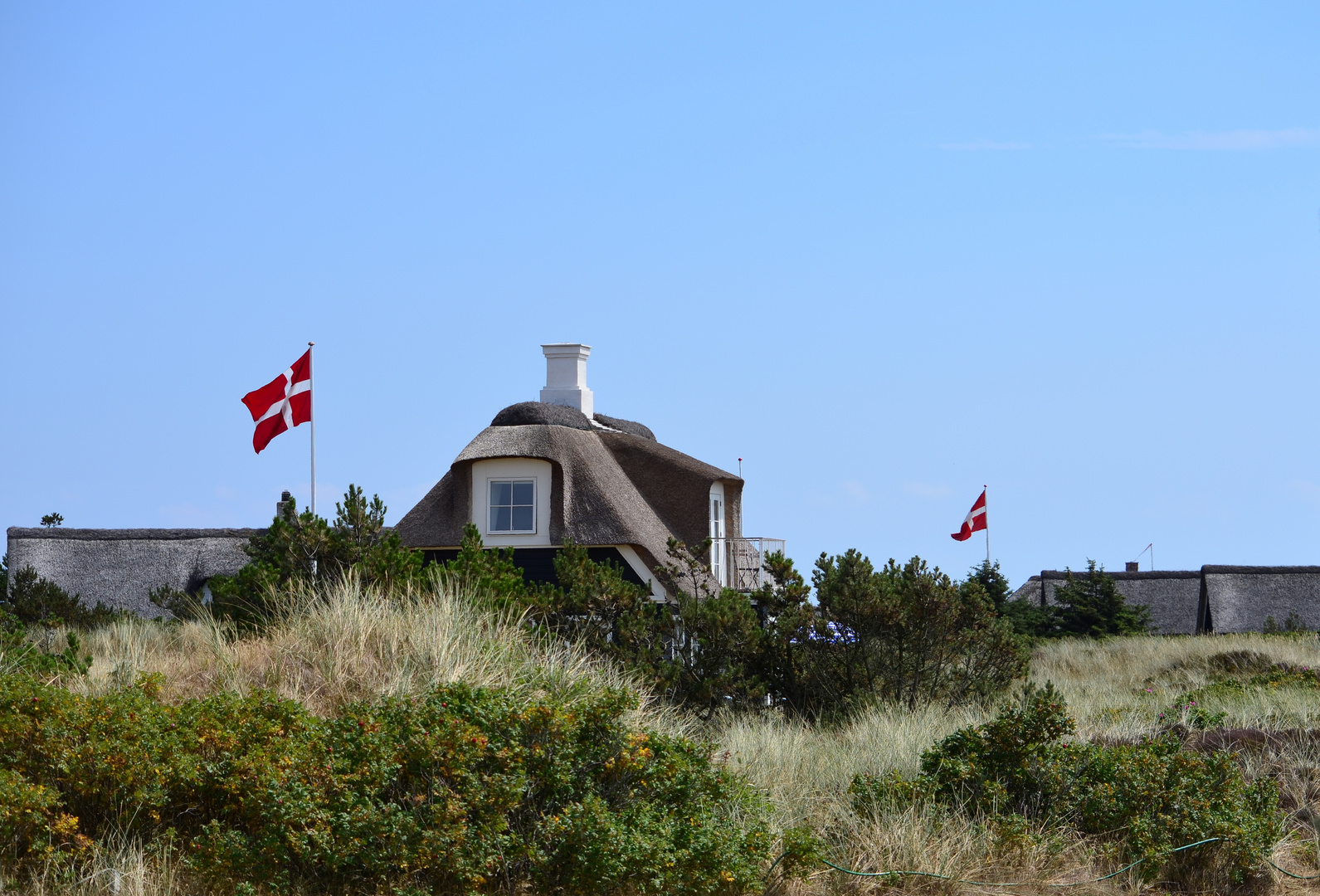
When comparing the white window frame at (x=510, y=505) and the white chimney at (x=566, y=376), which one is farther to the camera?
the white chimney at (x=566, y=376)

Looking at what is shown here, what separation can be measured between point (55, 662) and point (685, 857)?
5.82 m

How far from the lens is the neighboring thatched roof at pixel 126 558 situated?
31438 mm

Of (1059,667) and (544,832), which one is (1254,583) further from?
(544,832)

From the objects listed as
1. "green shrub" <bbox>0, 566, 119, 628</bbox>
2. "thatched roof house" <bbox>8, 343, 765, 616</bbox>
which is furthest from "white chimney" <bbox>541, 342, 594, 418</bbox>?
"green shrub" <bbox>0, 566, 119, 628</bbox>

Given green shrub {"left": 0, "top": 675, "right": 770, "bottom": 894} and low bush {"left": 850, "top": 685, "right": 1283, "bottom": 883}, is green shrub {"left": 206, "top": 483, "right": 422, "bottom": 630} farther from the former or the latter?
low bush {"left": 850, "top": 685, "right": 1283, "bottom": 883}

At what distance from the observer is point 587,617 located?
44.9 feet

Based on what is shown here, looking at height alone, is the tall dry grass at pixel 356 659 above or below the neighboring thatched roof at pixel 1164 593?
above

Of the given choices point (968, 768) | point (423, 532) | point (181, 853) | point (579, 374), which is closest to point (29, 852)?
point (181, 853)

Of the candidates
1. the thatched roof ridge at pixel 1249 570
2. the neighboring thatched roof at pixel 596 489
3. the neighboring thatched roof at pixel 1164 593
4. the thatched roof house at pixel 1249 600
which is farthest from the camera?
the neighboring thatched roof at pixel 1164 593

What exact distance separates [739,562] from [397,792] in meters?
18.3

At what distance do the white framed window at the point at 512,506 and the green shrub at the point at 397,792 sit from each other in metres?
14.9

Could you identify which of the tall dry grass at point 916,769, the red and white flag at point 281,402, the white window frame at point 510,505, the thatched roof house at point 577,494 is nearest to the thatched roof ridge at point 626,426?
the thatched roof house at point 577,494

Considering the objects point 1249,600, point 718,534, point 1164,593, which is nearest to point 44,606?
point 718,534

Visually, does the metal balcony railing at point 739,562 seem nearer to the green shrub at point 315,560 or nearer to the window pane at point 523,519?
the window pane at point 523,519
